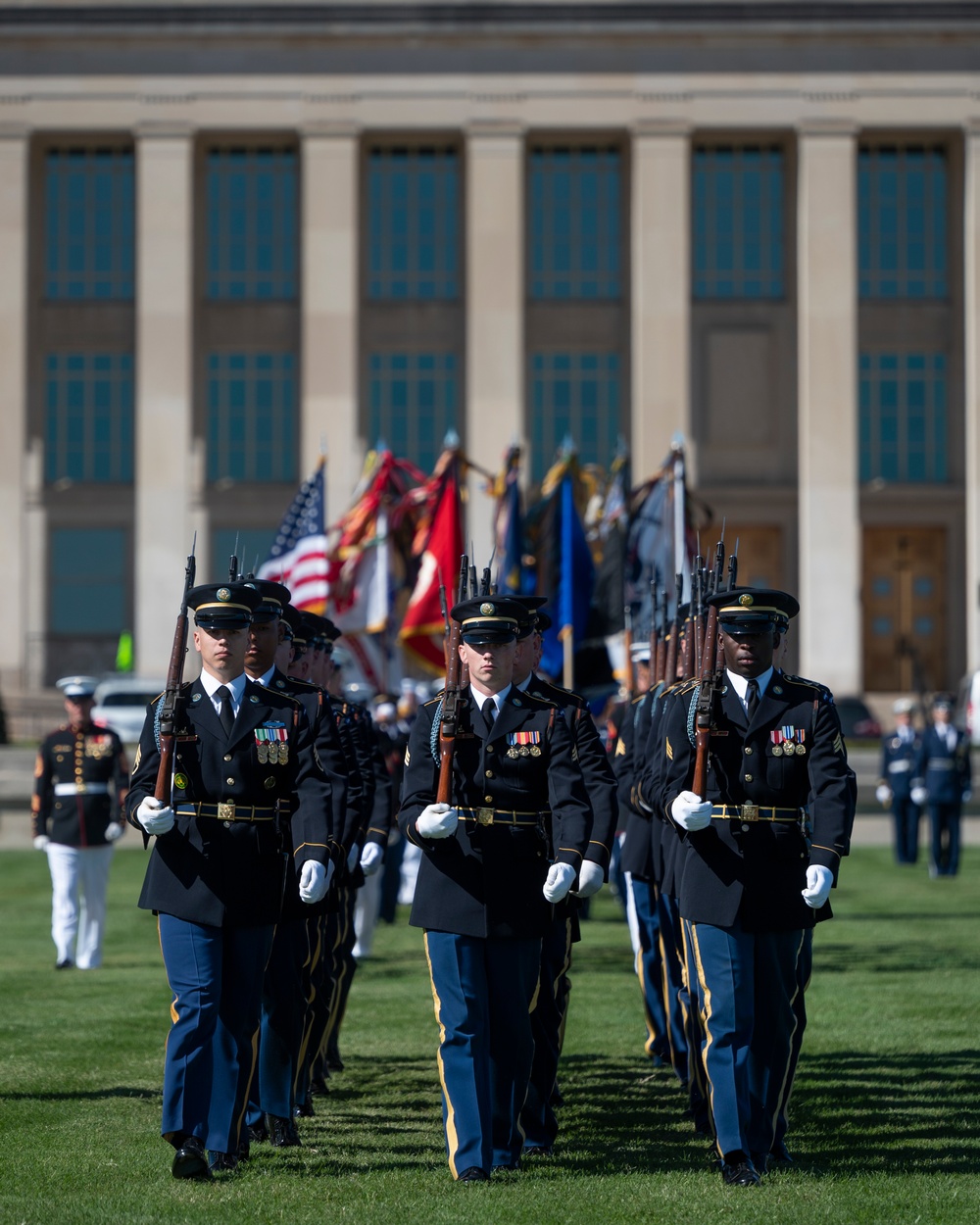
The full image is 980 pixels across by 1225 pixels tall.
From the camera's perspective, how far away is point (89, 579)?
4581 centimetres

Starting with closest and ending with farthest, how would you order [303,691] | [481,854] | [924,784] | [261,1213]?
[261,1213] → [481,854] → [303,691] → [924,784]

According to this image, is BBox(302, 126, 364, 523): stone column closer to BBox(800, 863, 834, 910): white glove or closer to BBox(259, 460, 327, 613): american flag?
BBox(259, 460, 327, 613): american flag

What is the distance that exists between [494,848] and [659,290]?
123 feet

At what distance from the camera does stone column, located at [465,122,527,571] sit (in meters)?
44.3

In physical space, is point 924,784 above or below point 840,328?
below

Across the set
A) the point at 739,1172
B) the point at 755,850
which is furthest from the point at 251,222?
the point at 739,1172

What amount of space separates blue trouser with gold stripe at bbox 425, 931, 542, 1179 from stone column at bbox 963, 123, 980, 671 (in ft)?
123

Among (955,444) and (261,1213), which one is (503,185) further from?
(261,1213)

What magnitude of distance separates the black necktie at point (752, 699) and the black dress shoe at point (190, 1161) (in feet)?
8.70

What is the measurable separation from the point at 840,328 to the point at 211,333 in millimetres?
14406

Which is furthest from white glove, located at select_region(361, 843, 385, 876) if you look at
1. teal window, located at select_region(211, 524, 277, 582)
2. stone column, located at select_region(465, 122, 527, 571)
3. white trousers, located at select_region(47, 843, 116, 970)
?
teal window, located at select_region(211, 524, 277, 582)

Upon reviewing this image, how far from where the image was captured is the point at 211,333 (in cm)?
4559

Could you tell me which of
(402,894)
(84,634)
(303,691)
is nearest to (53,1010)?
(303,691)

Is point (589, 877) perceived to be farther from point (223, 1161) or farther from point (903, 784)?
point (903, 784)
